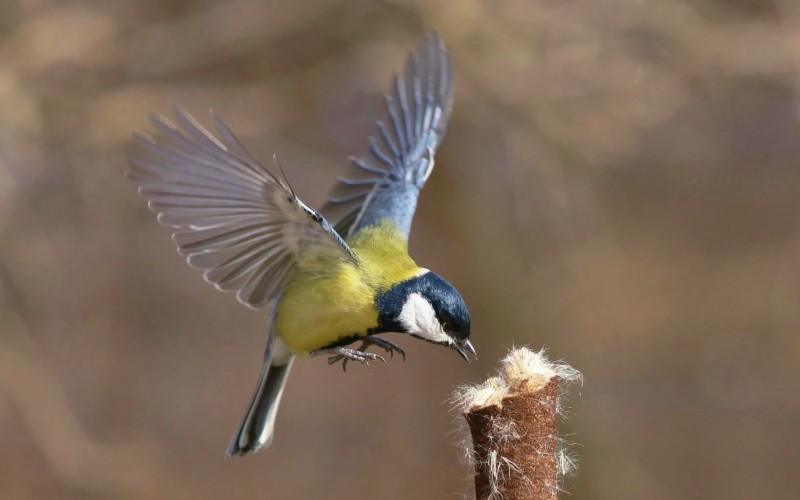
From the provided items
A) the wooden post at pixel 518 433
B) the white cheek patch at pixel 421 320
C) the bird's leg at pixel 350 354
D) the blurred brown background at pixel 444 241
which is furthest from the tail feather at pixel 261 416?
the blurred brown background at pixel 444 241

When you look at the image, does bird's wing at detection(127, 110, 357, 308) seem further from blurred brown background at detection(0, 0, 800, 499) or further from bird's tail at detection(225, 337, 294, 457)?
blurred brown background at detection(0, 0, 800, 499)

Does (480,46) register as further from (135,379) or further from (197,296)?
(135,379)

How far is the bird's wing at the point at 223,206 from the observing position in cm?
231

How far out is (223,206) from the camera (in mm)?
2455

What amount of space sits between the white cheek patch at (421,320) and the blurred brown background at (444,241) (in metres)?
2.66

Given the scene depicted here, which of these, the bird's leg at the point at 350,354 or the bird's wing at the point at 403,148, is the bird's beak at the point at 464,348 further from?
the bird's wing at the point at 403,148

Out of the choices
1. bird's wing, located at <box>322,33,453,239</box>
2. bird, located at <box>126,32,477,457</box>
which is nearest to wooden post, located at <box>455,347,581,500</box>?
bird, located at <box>126,32,477,457</box>

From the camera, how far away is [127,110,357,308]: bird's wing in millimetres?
2311

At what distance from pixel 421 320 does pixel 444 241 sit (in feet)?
10.9

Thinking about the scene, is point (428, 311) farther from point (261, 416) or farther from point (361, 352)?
point (261, 416)

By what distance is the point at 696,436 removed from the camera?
615cm

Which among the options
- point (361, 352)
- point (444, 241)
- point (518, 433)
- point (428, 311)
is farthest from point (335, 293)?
point (444, 241)

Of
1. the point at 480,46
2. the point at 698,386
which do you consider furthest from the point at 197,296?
the point at 698,386

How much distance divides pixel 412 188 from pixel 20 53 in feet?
8.07
